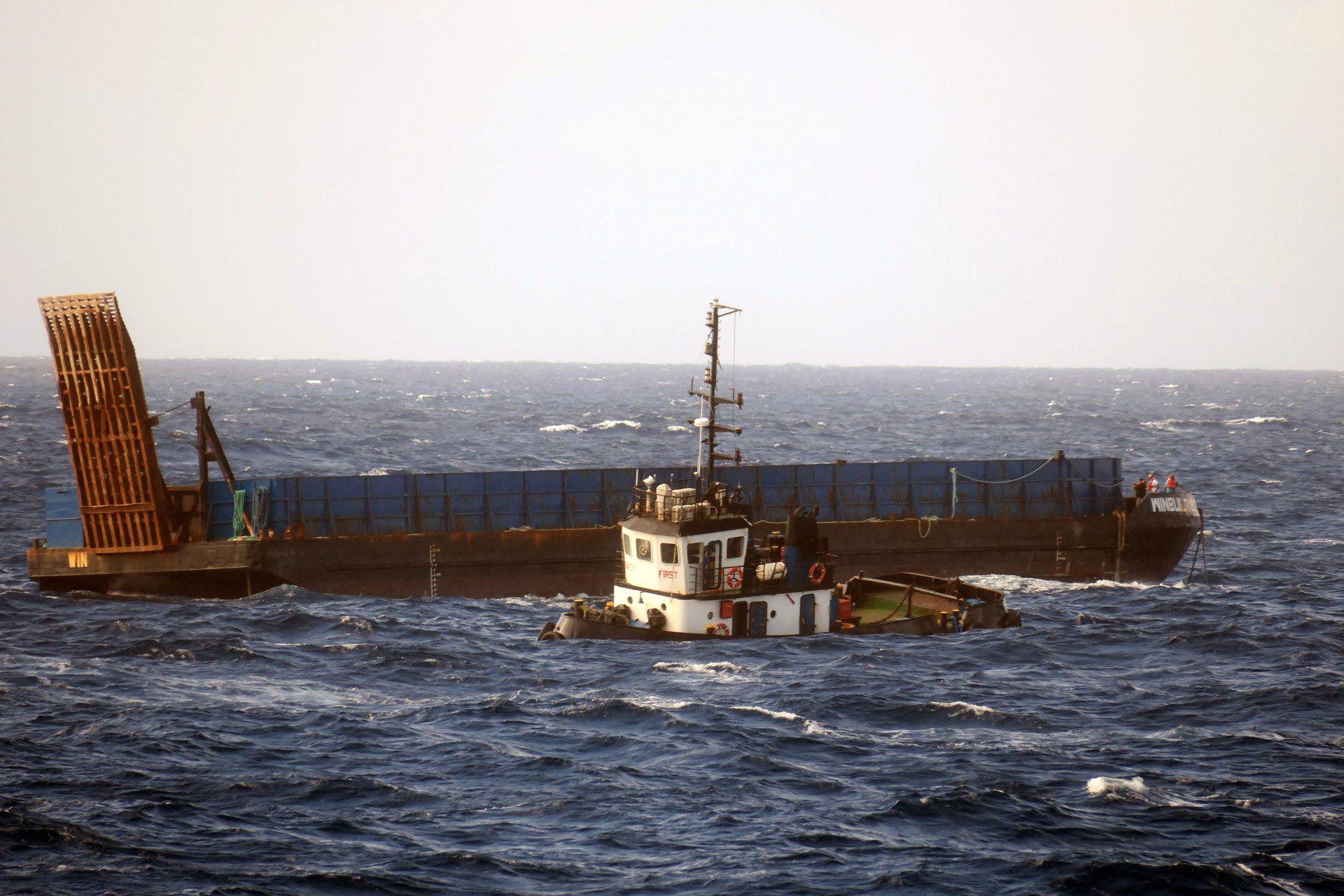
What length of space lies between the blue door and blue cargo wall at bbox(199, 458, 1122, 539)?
26.4 ft

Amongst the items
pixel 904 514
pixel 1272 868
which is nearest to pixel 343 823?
pixel 1272 868

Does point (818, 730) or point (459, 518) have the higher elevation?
point (459, 518)

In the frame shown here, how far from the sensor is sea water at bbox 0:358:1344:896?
22688mm

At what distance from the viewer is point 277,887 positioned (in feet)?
70.6

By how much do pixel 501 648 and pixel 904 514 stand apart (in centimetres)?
2109

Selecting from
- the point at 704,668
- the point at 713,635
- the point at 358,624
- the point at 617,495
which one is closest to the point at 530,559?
the point at 617,495

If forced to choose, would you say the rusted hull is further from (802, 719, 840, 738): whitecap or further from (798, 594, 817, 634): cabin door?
(802, 719, 840, 738): whitecap

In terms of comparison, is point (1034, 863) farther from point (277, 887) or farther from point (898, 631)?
point (898, 631)

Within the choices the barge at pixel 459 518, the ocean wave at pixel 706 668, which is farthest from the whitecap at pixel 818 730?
the barge at pixel 459 518

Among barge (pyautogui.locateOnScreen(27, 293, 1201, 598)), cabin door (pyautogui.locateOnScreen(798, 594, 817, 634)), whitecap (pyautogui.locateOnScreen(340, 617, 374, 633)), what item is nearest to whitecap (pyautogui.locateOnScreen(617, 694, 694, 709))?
cabin door (pyautogui.locateOnScreen(798, 594, 817, 634))

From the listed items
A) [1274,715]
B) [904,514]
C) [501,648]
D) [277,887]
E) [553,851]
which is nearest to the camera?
[277,887]

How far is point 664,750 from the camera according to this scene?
29.2 metres

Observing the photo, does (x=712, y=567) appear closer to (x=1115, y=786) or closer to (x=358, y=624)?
(x=358, y=624)

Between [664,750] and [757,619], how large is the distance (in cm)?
1074
